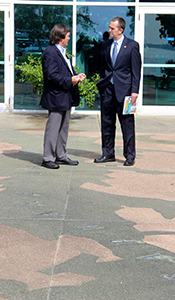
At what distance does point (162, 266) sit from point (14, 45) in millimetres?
9320

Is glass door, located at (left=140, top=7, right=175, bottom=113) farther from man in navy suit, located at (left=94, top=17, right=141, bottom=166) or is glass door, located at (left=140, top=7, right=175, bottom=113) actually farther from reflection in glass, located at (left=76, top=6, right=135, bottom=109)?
man in navy suit, located at (left=94, top=17, right=141, bottom=166)

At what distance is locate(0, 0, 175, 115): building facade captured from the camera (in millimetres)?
11281

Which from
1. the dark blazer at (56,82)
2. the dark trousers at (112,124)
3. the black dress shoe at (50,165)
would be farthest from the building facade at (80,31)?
the black dress shoe at (50,165)

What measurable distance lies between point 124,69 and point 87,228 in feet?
8.83

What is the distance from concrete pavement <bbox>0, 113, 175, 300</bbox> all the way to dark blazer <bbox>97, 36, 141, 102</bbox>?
0.99 m

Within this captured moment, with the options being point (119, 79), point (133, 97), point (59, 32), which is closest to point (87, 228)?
point (133, 97)

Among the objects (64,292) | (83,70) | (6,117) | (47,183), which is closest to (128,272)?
(64,292)

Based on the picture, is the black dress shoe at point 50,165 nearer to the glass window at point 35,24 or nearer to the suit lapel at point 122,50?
the suit lapel at point 122,50

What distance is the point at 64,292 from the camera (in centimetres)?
260

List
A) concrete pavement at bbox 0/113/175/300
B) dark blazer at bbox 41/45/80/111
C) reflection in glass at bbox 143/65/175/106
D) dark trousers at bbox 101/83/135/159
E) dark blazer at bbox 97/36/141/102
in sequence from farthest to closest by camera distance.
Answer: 1. reflection in glass at bbox 143/65/175/106
2. dark trousers at bbox 101/83/135/159
3. dark blazer at bbox 97/36/141/102
4. dark blazer at bbox 41/45/80/111
5. concrete pavement at bbox 0/113/175/300

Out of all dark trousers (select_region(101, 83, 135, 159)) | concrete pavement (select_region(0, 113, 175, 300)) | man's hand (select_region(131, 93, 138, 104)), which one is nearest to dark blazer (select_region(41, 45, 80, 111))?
dark trousers (select_region(101, 83, 135, 159))

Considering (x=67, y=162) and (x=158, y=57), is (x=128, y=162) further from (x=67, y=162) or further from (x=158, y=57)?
(x=158, y=57)

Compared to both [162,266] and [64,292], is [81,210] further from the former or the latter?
[64,292]

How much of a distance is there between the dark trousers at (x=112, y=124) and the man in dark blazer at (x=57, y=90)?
1.38ft
